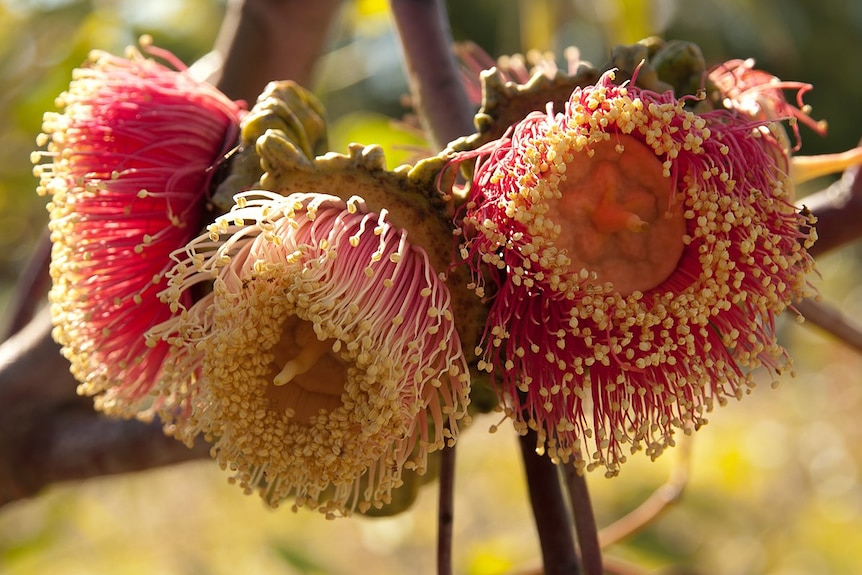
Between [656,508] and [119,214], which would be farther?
[656,508]

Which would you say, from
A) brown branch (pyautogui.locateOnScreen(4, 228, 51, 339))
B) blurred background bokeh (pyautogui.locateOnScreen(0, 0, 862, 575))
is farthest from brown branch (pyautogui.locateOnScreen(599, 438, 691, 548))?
brown branch (pyautogui.locateOnScreen(4, 228, 51, 339))

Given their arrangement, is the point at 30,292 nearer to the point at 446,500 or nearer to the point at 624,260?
the point at 446,500

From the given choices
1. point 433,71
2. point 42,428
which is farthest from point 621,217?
point 42,428

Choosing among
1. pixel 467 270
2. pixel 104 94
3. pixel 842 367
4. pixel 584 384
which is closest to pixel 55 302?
pixel 104 94

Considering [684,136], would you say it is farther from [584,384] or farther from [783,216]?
[584,384]

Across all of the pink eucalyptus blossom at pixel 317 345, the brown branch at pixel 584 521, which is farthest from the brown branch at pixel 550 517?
the pink eucalyptus blossom at pixel 317 345

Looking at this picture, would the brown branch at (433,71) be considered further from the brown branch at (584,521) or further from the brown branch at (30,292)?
the brown branch at (30,292)
